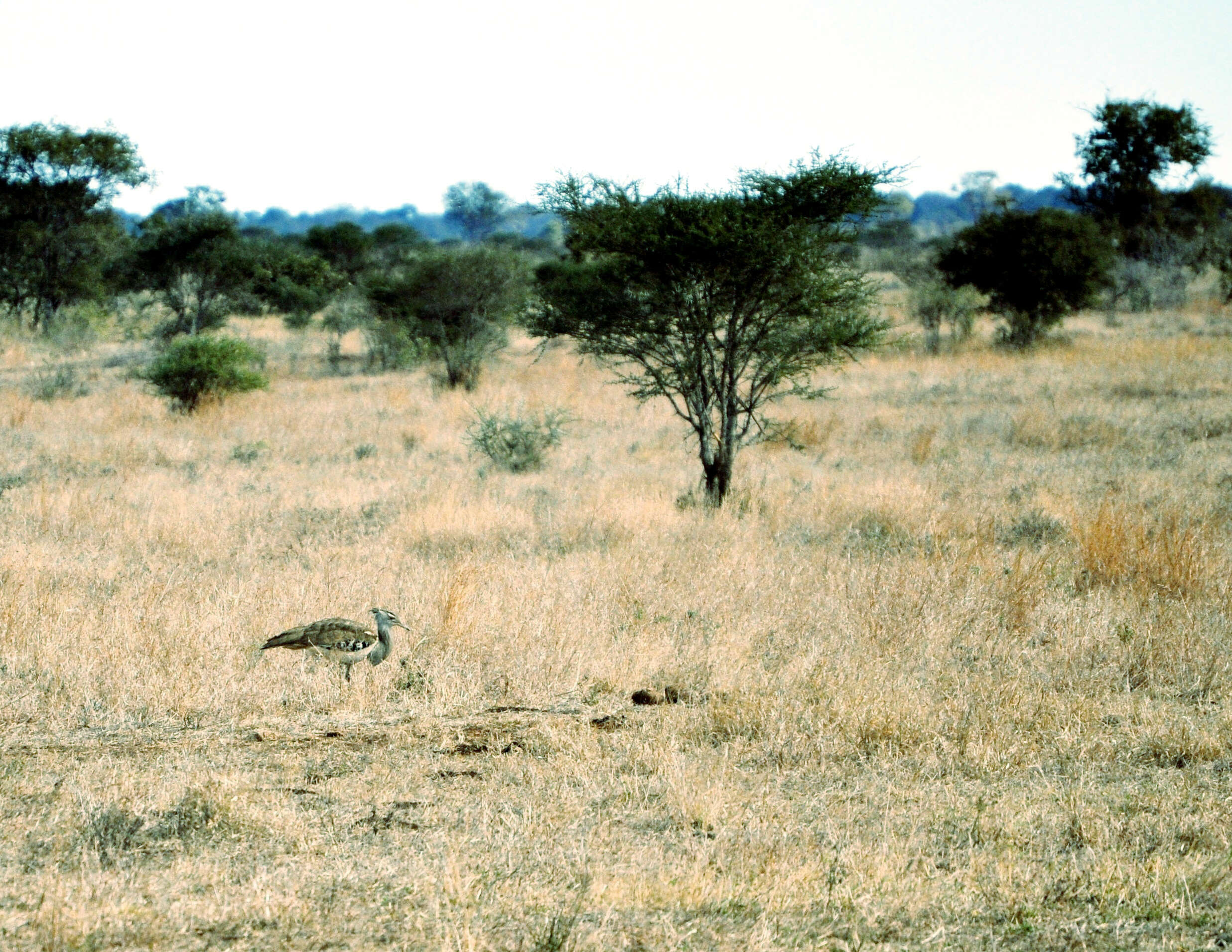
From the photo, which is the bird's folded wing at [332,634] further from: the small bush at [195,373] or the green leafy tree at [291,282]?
the green leafy tree at [291,282]

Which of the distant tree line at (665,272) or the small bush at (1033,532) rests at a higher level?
the distant tree line at (665,272)

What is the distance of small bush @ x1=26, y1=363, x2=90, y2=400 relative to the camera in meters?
20.2

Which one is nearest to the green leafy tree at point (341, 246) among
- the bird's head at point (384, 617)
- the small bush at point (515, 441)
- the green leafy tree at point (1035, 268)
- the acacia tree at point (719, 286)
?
the green leafy tree at point (1035, 268)

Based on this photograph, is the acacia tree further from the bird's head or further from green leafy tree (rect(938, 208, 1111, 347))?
green leafy tree (rect(938, 208, 1111, 347))

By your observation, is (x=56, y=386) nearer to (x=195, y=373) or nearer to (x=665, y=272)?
(x=195, y=373)

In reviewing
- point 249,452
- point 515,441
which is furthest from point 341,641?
point 249,452

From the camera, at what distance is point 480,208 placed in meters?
105

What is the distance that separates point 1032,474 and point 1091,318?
71.3 feet

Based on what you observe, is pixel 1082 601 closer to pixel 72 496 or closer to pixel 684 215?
pixel 684 215

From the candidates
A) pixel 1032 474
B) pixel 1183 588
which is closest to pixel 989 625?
pixel 1183 588

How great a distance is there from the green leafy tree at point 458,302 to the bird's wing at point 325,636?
56.9 ft

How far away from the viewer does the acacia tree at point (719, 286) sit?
10.5 m

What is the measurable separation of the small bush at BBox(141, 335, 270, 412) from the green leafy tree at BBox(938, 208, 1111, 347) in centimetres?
1800

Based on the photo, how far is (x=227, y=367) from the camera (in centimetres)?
1942
